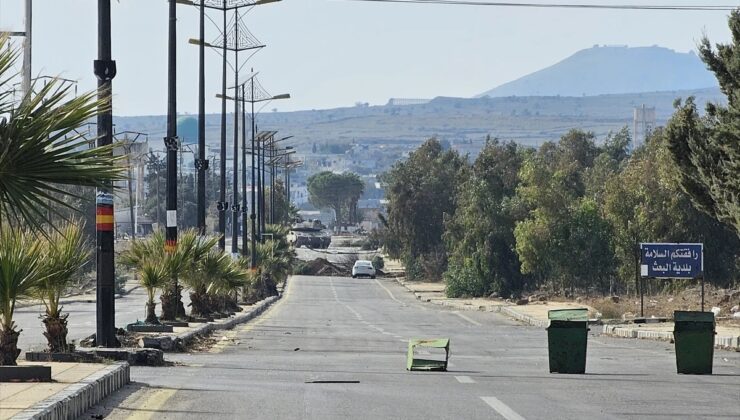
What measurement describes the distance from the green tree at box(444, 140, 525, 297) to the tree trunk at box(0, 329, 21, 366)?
66569 millimetres

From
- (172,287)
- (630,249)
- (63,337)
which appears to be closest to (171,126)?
(172,287)

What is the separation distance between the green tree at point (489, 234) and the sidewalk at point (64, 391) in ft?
218

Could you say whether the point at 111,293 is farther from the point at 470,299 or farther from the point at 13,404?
the point at 470,299

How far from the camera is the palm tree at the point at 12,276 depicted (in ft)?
51.9

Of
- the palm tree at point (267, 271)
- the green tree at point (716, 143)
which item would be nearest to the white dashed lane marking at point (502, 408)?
the green tree at point (716, 143)

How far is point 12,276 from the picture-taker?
15898 millimetres

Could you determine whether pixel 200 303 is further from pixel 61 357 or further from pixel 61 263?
pixel 61 263

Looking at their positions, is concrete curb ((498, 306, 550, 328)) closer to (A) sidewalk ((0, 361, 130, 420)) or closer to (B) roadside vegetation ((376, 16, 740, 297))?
(B) roadside vegetation ((376, 16, 740, 297))

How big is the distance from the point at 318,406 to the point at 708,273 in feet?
169

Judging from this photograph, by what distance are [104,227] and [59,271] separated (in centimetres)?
323

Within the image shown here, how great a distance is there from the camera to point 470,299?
81.3 m

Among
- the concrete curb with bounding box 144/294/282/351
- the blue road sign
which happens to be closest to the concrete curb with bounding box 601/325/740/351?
the blue road sign

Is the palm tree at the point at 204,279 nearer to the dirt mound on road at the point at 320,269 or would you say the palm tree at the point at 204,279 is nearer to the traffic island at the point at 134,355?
the traffic island at the point at 134,355

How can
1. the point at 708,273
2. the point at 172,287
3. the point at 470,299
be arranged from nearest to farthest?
the point at 172,287, the point at 708,273, the point at 470,299
